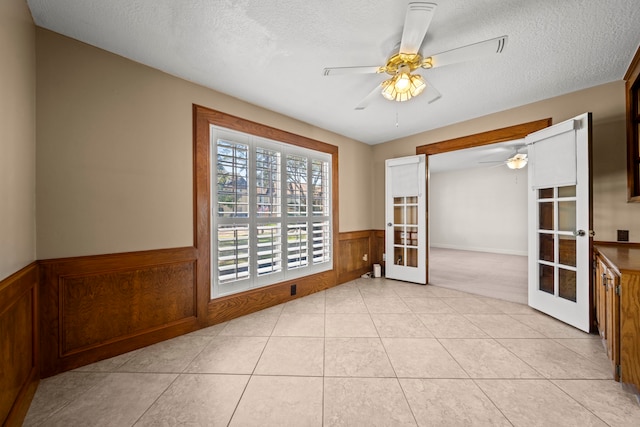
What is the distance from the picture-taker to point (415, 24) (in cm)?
140

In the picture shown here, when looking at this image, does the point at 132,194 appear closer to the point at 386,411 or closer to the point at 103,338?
the point at 103,338

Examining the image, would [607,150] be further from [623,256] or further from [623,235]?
[623,256]

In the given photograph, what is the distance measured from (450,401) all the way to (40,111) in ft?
10.8

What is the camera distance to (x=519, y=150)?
4.96m

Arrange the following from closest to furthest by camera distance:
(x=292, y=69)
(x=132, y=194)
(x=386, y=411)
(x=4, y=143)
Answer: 1. (x=4, y=143)
2. (x=386, y=411)
3. (x=132, y=194)
4. (x=292, y=69)

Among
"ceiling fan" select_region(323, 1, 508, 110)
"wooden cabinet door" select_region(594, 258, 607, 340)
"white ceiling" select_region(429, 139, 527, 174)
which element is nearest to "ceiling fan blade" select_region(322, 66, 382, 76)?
"ceiling fan" select_region(323, 1, 508, 110)

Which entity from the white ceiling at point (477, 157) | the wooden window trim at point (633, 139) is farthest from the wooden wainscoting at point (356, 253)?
the wooden window trim at point (633, 139)

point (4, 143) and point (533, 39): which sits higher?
point (533, 39)

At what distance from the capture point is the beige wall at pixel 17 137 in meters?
1.19

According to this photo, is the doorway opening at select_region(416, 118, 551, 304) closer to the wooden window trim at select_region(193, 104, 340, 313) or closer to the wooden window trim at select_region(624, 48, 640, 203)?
the wooden window trim at select_region(624, 48, 640, 203)

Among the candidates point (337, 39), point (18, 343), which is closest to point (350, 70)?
point (337, 39)

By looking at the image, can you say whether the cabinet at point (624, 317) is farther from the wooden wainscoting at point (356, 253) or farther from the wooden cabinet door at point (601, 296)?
the wooden wainscoting at point (356, 253)

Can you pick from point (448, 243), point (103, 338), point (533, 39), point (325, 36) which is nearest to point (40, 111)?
point (103, 338)

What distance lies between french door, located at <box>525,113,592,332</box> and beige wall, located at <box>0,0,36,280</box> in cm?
419
